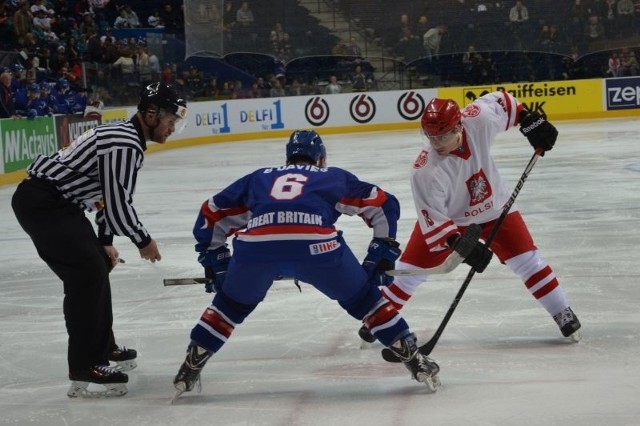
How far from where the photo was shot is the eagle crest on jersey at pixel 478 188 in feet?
13.6

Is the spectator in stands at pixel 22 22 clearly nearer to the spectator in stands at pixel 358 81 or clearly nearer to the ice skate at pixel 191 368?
the spectator in stands at pixel 358 81

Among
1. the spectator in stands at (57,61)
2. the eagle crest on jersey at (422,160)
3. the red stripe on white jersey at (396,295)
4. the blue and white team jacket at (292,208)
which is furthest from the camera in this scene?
the spectator in stands at (57,61)

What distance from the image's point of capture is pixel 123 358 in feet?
13.3

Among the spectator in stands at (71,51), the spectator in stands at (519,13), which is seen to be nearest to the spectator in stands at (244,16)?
the spectator in stands at (71,51)

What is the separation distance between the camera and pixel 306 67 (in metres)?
19.6

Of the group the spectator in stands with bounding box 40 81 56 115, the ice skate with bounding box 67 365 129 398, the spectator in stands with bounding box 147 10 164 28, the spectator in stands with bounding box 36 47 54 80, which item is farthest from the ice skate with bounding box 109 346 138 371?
the spectator in stands with bounding box 147 10 164 28

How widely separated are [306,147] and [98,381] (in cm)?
111

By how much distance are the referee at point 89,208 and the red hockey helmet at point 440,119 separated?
3.06 ft

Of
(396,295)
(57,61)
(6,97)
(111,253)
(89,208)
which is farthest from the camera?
(57,61)

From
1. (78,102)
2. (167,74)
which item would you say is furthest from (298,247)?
(167,74)

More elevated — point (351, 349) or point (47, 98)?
point (351, 349)

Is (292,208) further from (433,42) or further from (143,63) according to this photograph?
(433,42)

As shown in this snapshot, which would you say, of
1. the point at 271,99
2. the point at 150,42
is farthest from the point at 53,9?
the point at 271,99

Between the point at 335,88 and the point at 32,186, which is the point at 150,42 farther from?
the point at 32,186
